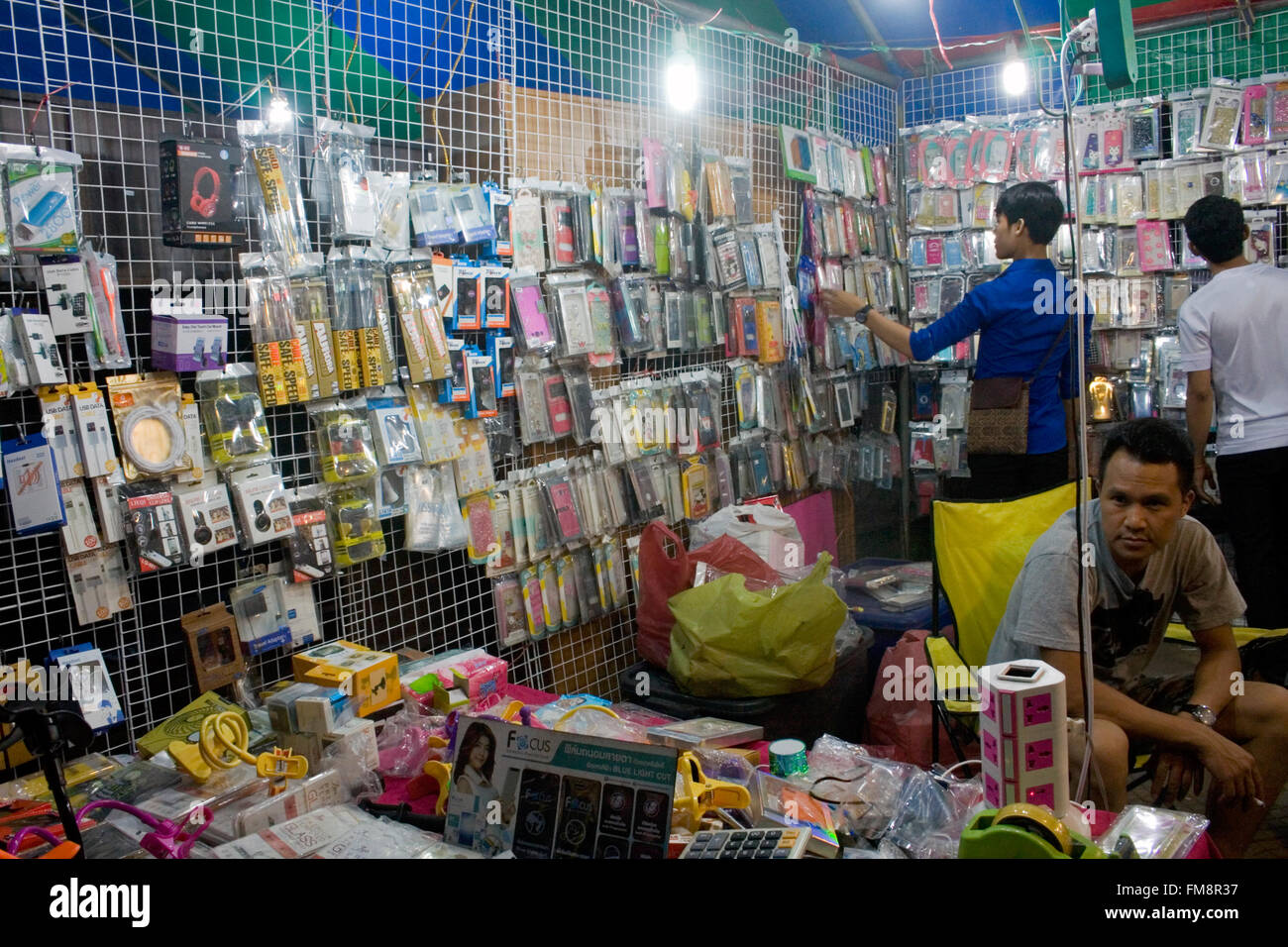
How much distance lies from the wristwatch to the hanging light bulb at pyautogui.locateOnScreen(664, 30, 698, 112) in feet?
8.89

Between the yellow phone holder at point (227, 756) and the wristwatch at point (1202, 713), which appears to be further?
the wristwatch at point (1202, 713)

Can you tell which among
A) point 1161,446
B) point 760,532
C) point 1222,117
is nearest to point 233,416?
point 760,532

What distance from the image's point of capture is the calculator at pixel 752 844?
1343mm

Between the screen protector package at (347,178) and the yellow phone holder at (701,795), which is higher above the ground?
the screen protector package at (347,178)

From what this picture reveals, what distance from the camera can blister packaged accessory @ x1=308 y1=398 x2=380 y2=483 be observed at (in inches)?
102

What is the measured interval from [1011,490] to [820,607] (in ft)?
3.84

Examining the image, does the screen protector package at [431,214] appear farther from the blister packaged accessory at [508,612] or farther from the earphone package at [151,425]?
the blister packaged accessory at [508,612]

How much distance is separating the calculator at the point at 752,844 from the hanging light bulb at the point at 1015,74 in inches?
175

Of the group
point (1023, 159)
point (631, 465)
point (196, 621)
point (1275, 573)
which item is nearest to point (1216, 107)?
point (1023, 159)

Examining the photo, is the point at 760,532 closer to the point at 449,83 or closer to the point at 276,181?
the point at 449,83

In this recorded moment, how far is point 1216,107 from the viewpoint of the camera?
473 centimetres

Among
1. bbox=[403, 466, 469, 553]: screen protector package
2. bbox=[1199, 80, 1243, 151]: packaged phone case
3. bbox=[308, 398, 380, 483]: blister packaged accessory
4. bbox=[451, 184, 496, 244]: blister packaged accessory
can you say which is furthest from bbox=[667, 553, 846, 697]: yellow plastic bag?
bbox=[1199, 80, 1243, 151]: packaged phone case

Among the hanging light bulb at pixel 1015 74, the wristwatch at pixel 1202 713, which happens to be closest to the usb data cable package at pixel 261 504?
the wristwatch at pixel 1202 713

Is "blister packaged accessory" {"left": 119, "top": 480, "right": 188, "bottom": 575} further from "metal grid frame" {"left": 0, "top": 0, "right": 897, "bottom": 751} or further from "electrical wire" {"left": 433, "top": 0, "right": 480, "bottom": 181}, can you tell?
"electrical wire" {"left": 433, "top": 0, "right": 480, "bottom": 181}
